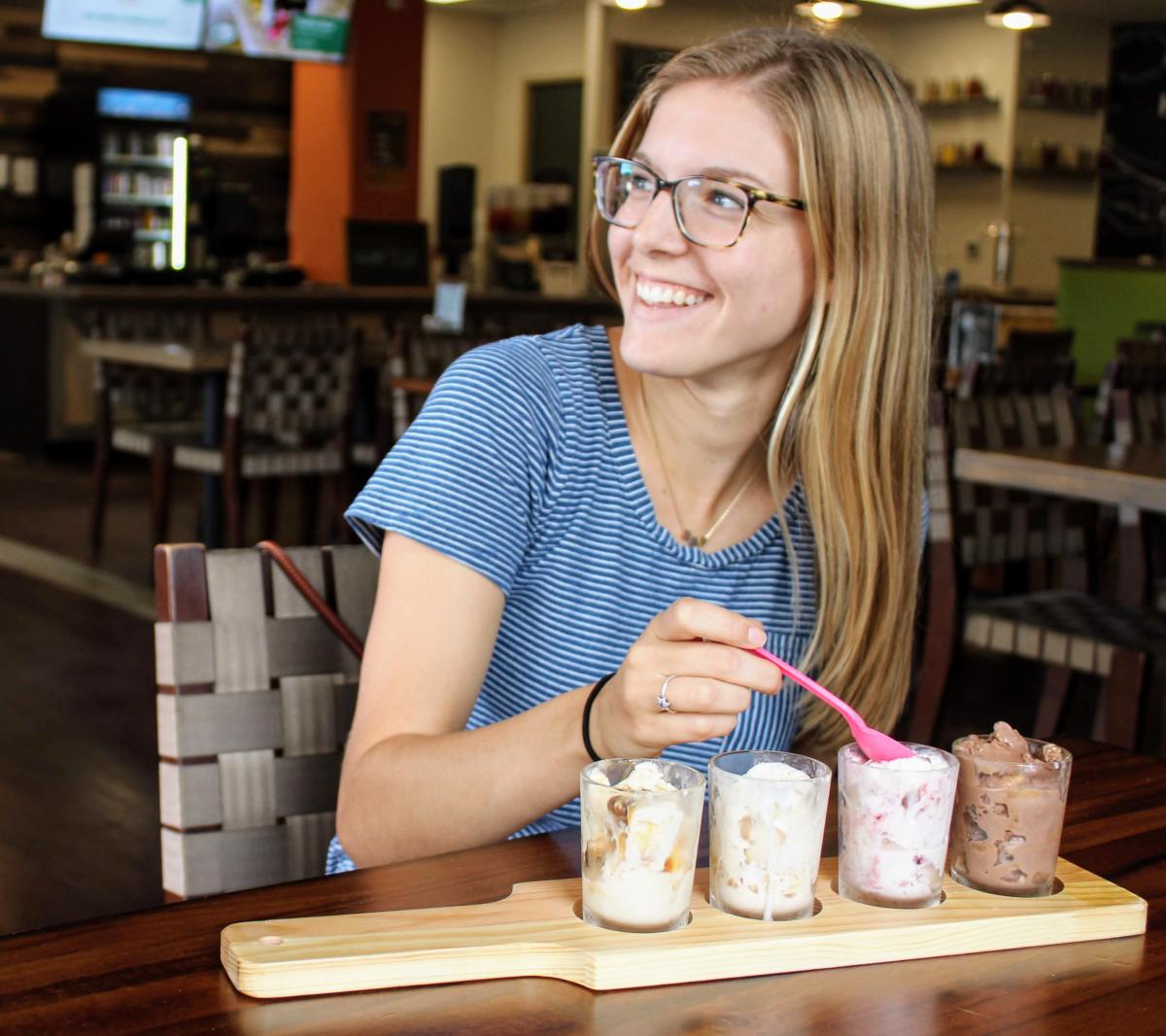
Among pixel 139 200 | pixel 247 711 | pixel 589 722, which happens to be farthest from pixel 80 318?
pixel 589 722

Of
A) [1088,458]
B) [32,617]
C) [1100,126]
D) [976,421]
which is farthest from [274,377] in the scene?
[1100,126]

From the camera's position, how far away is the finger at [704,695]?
917 millimetres

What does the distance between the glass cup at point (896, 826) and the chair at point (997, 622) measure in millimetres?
2032

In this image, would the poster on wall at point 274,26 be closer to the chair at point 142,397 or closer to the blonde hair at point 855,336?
the chair at point 142,397

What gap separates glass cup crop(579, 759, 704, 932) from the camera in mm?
836

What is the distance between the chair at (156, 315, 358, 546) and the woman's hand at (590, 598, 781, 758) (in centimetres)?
391

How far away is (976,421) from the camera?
3410 millimetres

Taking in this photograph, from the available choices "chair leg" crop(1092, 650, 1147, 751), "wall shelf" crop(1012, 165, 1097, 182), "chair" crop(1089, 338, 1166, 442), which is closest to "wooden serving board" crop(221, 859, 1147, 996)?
"chair leg" crop(1092, 650, 1147, 751)

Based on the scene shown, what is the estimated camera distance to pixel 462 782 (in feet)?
3.55

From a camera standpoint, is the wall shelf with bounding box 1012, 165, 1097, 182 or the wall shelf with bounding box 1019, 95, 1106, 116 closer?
the wall shelf with bounding box 1019, 95, 1106, 116

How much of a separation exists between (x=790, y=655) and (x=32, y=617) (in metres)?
3.64

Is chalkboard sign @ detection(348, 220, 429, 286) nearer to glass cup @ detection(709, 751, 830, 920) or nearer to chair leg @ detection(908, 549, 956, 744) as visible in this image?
chair leg @ detection(908, 549, 956, 744)

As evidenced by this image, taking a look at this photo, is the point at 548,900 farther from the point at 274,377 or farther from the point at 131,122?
the point at 131,122

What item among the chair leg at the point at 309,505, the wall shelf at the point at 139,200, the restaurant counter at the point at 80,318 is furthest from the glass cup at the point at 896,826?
the wall shelf at the point at 139,200
